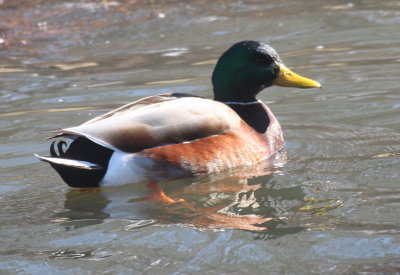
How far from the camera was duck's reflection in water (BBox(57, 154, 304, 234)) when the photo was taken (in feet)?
15.9

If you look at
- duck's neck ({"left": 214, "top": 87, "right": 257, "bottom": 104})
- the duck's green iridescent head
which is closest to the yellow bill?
the duck's green iridescent head

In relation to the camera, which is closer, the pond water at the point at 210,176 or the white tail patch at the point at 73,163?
the pond water at the point at 210,176

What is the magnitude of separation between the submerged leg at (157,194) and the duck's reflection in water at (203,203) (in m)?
0.03

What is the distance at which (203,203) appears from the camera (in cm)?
522

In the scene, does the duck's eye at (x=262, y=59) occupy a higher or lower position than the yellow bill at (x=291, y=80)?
higher

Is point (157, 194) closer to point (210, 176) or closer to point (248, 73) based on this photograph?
point (210, 176)

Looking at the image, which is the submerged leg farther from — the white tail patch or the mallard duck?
the white tail patch

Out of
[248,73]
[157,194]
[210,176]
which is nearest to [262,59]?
[248,73]

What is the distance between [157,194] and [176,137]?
0.42 metres

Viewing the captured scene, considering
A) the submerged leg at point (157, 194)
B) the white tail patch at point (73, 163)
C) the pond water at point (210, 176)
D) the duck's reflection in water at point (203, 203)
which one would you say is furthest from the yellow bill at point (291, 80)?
the white tail patch at point (73, 163)

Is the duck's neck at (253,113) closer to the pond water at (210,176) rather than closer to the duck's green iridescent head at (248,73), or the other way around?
the duck's green iridescent head at (248,73)

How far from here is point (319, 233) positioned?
4422 millimetres

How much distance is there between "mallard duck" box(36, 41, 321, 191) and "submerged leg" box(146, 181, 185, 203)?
5cm

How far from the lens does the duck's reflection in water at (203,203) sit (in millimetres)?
4836
